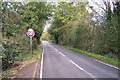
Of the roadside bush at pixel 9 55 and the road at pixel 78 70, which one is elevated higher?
the roadside bush at pixel 9 55

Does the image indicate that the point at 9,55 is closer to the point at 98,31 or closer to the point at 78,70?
the point at 78,70

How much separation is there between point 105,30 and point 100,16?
5.22 metres

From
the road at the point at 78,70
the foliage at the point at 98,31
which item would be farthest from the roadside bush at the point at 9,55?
the foliage at the point at 98,31

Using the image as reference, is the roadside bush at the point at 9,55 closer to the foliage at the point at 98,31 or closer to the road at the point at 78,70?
the road at the point at 78,70

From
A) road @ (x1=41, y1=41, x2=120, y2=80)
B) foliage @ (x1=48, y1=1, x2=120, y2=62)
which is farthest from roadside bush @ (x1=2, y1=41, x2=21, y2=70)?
foliage @ (x1=48, y1=1, x2=120, y2=62)

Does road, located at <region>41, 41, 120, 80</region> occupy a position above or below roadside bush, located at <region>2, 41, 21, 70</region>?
below

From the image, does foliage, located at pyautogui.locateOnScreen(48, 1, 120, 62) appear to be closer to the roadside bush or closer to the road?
the road

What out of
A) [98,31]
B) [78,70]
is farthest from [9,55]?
[98,31]

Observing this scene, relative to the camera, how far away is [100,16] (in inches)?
1299

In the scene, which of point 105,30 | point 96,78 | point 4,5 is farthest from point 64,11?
point 96,78

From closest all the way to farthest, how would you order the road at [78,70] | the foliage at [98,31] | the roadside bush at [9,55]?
the road at [78,70], the roadside bush at [9,55], the foliage at [98,31]

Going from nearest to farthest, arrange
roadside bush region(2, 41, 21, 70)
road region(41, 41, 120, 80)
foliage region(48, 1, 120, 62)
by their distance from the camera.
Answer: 1. road region(41, 41, 120, 80)
2. roadside bush region(2, 41, 21, 70)
3. foliage region(48, 1, 120, 62)

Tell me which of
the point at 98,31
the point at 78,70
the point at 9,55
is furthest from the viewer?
the point at 98,31

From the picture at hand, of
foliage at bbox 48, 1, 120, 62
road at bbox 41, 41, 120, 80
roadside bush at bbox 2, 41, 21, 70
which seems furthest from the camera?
foliage at bbox 48, 1, 120, 62
